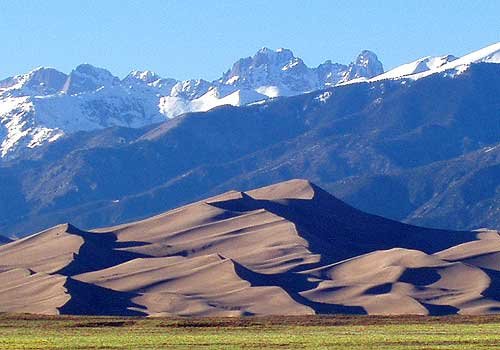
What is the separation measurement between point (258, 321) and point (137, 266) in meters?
87.4

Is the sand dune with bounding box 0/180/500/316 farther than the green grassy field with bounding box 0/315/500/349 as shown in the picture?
Yes

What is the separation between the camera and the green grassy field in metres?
80.5

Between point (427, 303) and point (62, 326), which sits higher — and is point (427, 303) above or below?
below

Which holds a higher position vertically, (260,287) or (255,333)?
(255,333)

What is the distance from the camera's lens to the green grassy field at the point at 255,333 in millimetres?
80500

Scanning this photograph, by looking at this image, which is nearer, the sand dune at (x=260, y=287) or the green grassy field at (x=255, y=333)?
the green grassy field at (x=255, y=333)

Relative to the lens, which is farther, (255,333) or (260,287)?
(260,287)

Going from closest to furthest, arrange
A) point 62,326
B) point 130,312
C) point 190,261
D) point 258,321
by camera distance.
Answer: point 62,326 < point 258,321 < point 130,312 < point 190,261

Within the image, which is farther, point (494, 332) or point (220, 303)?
point (220, 303)

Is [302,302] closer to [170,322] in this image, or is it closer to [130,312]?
[130,312]

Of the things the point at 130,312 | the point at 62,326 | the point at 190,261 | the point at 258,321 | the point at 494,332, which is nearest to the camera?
the point at 494,332

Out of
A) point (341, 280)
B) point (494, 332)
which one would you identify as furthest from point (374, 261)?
point (494, 332)

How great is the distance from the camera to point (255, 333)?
9412 centimetres

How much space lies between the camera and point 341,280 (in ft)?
615
